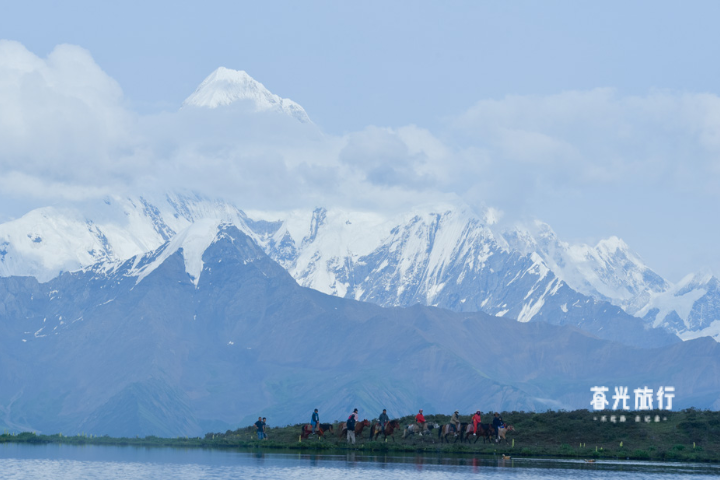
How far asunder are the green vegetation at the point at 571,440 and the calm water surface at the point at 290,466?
720cm

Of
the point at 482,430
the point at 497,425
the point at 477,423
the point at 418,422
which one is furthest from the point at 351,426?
the point at 497,425

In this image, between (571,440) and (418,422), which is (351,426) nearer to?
(418,422)

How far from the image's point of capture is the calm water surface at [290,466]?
3359 inches

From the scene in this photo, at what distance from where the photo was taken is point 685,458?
4417 inches

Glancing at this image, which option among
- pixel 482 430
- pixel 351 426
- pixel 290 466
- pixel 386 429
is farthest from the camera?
pixel 386 429

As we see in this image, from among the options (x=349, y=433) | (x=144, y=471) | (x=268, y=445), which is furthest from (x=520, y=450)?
(x=144, y=471)

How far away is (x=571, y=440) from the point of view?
12494cm

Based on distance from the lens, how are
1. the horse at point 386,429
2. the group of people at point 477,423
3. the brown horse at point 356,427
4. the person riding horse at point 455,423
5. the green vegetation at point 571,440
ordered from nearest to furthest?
the green vegetation at point 571,440, the group of people at point 477,423, the person riding horse at point 455,423, the horse at point 386,429, the brown horse at point 356,427

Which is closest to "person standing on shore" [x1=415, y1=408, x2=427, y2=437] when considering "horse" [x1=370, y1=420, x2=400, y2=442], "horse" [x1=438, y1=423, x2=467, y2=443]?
"horse" [x1=438, y1=423, x2=467, y2=443]

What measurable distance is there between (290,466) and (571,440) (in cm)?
4219

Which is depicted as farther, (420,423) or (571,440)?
(420,423)

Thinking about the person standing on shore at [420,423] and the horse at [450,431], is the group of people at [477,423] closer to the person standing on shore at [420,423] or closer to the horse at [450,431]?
the horse at [450,431]

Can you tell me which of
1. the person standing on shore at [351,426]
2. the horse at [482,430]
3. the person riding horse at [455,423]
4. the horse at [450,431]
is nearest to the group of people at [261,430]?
the person standing on shore at [351,426]

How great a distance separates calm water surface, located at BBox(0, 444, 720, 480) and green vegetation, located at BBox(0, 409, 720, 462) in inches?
284
